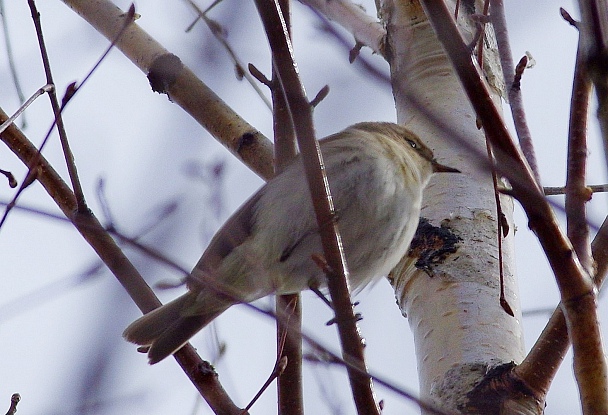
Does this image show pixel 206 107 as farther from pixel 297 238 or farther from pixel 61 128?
pixel 61 128

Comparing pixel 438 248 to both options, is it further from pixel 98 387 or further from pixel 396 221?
pixel 98 387

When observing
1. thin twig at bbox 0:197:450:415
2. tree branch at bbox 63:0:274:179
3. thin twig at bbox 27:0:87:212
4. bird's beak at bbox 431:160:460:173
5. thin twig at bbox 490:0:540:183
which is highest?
tree branch at bbox 63:0:274:179

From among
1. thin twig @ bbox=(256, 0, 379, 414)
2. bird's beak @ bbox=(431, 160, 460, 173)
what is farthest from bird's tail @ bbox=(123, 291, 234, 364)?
thin twig @ bbox=(256, 0, 379, 414)

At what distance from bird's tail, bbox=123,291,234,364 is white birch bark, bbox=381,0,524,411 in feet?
2.50

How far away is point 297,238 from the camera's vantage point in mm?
3213

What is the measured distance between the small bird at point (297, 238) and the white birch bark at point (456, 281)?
134 mm

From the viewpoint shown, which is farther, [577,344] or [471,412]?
[471,412]

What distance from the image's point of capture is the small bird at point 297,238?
322cm

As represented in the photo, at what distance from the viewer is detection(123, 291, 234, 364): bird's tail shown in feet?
10.6

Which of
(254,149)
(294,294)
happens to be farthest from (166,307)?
(254,149)

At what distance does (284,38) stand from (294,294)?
5.06ft

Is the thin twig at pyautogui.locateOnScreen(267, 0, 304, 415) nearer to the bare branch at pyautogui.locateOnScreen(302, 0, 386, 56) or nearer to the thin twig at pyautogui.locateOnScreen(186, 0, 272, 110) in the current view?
the thin twig at pyautogui.locateOnScreen(186, 0, 272, 110)

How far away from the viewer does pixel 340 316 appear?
2.20 meters

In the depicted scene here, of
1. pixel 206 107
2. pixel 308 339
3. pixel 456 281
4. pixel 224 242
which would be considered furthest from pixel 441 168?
pixel 308 339
